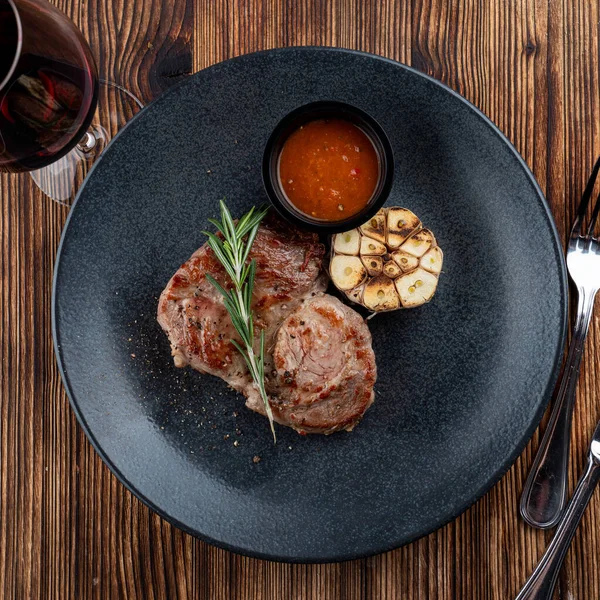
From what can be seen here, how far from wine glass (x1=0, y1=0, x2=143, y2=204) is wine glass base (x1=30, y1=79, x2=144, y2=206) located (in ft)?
1.85

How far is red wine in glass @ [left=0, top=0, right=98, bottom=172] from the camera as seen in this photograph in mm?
2098

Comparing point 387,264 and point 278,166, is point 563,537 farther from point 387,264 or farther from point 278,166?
point 278,166

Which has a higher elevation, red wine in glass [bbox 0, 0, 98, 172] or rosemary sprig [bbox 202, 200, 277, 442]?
red wine in glass [bbox 0, 0, 98, 172]

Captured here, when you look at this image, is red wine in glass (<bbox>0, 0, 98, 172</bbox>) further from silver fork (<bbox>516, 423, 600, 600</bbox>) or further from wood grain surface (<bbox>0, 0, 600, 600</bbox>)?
silver fork (<bbox>516, 423, 600, 600</bbox>)

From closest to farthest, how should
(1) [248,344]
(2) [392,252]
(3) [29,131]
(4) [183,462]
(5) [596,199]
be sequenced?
(3) [29,131] → (1) [248,344] → (2) [392,252] → (4) [183,462] → (5) [596,199]

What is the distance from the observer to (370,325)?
286 centimetres

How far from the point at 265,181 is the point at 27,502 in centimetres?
208

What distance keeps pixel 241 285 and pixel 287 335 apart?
29cm

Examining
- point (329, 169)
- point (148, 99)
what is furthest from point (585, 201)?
point (148, 99)

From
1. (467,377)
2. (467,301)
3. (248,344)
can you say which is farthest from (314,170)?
(467,377)

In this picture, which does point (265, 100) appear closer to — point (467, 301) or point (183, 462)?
point (467, 301)

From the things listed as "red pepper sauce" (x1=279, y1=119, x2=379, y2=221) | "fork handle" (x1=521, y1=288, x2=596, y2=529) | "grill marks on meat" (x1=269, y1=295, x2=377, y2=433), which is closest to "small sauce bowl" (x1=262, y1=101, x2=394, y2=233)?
"red pepper sauce" (x1=279, y1=119, x2=379, y2=221)

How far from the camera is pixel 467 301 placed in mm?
2840

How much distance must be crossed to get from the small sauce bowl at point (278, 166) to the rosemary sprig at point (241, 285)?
6.1 inches
